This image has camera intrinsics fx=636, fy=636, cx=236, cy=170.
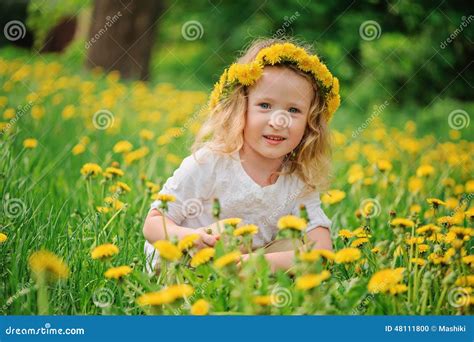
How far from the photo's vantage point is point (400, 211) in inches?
92.0

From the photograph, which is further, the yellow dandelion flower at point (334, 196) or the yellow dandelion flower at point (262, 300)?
the yellow dandelion flower at point (334, 196)

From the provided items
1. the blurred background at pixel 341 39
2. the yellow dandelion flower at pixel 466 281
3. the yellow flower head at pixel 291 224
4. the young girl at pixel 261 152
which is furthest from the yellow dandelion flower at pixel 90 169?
the blurred background at pixel 341 39

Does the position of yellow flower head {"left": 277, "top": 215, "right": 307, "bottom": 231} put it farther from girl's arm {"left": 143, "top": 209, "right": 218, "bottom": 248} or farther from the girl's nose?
the girl's nose

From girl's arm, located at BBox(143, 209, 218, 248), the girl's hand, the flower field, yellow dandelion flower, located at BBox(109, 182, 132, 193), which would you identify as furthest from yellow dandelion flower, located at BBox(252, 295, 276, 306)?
yellow dandelion flower, located at BBox(109, 182, 132, 193)

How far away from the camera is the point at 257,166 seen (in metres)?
1.90

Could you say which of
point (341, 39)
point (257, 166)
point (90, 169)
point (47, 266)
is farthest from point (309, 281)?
point (341, 39)

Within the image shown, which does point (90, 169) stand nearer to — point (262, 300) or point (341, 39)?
point (262, 300)

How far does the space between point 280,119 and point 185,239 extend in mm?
530

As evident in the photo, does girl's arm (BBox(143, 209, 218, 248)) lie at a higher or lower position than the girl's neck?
lower

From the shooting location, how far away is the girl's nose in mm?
1775

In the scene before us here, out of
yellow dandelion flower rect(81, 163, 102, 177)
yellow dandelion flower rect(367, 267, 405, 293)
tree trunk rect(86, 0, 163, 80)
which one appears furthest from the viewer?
tree trunk rect(86, 0, 163, 80)

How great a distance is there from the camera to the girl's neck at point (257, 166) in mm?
1894

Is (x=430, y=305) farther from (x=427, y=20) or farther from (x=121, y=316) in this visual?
(x=427, y=20)

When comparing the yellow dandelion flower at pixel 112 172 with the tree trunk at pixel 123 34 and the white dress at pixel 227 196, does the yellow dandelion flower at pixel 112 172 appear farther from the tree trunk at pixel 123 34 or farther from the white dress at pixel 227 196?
the tree trunk at pixel 123 34
